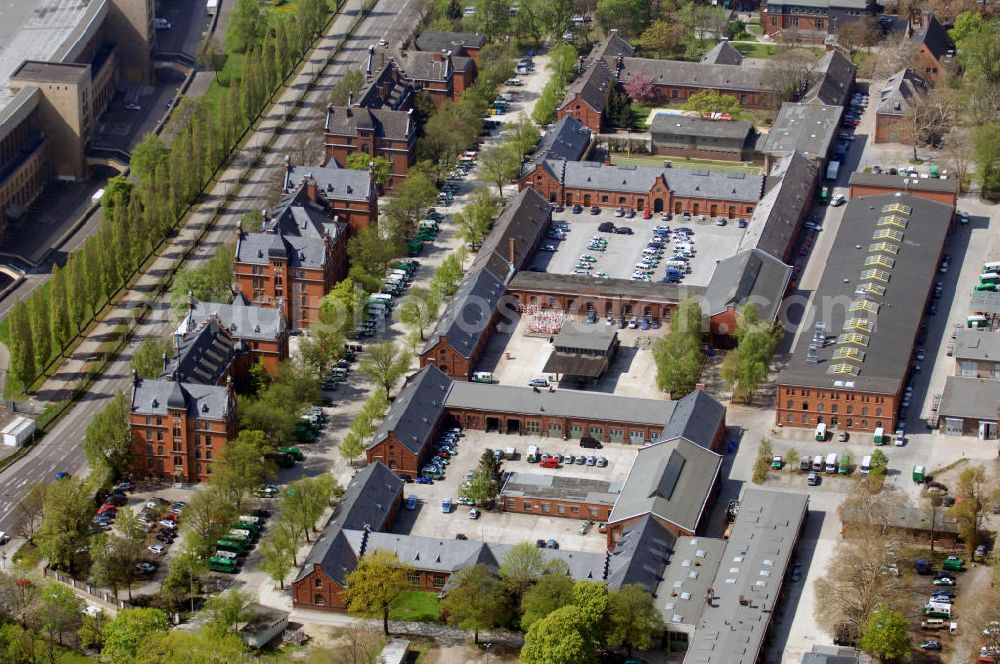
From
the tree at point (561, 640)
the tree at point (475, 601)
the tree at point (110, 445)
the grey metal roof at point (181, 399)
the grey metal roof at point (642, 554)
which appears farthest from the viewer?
the tree at point (110, 445)

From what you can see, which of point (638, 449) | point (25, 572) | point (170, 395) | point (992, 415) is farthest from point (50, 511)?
point (992, 415)

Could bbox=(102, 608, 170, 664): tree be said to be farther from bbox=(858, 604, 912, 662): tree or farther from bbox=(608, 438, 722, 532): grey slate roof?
bbox=(858, 604, 912, 662): tree

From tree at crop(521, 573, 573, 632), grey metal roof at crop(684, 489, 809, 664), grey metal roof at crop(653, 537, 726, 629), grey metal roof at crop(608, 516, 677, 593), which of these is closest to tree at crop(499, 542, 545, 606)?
tree at crop(521, 573, 573, 632)

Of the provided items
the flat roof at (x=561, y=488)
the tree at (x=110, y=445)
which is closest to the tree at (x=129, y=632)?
the tree at (x=110, y=445)

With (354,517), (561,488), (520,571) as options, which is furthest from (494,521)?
(520,571)

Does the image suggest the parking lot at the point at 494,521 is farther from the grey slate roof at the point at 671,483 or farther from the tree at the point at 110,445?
the tree at the point at 110,445
